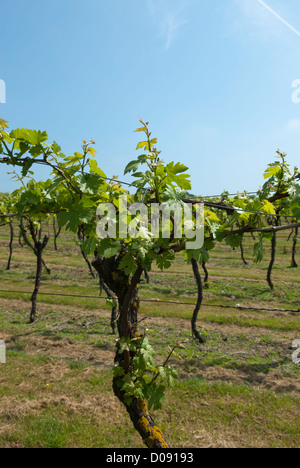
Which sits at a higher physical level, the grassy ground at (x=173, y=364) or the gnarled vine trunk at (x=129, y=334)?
the gnarled vine trunk at (x=129, y=334)

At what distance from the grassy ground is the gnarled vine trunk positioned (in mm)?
1322

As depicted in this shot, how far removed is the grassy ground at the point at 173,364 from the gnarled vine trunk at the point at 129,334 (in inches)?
52.1

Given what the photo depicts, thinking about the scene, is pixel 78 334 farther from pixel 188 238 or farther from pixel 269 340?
pixel 188 238

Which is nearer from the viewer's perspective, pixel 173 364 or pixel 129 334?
pixel 129 334

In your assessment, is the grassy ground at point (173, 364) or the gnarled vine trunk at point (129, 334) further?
the grassy ground at point (173, 364)

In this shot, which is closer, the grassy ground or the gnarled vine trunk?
the gnarled vine trunk

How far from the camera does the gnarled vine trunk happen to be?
115 inches

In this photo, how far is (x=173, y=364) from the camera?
641cm

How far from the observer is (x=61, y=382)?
547 centimetres

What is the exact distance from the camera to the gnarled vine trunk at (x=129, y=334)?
292cm

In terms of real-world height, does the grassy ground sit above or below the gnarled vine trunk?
below

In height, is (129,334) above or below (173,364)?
above

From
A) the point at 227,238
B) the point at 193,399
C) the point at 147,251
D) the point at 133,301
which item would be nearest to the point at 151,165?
the point at 147,251

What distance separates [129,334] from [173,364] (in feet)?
12.9
